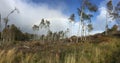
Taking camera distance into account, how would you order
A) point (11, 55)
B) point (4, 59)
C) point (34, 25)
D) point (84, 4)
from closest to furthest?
point (4, 59)
point (11, 55)
point (84, 4)
point (34, 25)

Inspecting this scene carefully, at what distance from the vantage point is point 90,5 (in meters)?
56.7

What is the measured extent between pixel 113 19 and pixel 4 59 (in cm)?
5236

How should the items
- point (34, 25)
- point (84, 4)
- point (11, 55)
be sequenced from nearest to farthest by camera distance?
point (11, 55) → point (84, 4) → point (34, 25)

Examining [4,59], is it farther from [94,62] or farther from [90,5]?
[90,5]

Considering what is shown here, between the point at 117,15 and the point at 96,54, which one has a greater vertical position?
the point at 117,15

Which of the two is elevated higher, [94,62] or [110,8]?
[110,8]

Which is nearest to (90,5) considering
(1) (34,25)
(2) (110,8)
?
(2) (110,8)

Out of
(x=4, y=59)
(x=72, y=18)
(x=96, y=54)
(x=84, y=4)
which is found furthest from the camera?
(x=72, y=18)

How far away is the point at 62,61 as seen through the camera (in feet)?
31.8

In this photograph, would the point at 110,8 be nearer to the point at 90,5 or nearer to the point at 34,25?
the point at 90,5

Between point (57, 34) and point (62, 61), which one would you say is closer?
point (62, 61)

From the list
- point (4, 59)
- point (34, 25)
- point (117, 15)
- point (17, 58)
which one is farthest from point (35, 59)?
point (34, 25)

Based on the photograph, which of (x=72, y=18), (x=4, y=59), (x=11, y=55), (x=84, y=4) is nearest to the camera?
(x=4, y=59)

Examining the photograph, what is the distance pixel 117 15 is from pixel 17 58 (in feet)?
166
